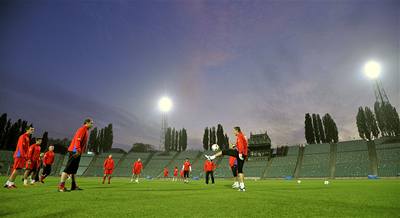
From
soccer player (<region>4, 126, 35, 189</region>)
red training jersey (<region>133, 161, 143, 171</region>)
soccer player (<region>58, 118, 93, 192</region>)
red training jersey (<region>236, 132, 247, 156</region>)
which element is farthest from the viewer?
red training jersey (<region>133, 161, 143, 171</region>)

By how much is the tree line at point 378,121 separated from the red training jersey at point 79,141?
66461 mm

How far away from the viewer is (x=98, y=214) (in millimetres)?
3723

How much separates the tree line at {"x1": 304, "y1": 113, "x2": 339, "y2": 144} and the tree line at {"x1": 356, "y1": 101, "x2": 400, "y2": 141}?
20.7 ft

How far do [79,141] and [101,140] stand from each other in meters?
84.4

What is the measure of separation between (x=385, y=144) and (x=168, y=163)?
176 ft

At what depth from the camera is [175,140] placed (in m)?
89.9

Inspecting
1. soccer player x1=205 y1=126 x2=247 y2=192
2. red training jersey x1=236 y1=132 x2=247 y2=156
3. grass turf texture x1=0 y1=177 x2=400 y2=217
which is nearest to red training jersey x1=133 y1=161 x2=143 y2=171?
soccer player x1=205 y1=126 x2=247 y2=192

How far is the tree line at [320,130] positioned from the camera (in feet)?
220

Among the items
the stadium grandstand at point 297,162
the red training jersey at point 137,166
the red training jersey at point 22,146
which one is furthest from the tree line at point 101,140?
the red training jersey at point 22,146

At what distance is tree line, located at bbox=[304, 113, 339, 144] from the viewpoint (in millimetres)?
67000

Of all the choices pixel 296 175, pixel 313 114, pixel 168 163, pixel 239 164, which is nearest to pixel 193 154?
pixel 168 163

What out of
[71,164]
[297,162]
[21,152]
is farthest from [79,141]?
[297,162]

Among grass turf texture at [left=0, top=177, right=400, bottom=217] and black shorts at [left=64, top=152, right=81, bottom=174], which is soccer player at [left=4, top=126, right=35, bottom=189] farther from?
grass turf texture at [left=0, top=177, right=400, bottom=217]

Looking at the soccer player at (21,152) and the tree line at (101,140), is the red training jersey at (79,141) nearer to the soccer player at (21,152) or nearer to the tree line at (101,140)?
the soccer player at (21,152)
